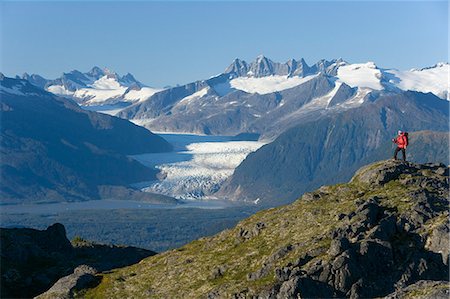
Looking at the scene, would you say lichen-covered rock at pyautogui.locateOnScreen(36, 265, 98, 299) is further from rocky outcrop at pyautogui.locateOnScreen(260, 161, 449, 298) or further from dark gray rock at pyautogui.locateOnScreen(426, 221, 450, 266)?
dark gray rock at pyautogui.locateOnScreen(426, 221, 450, 266)

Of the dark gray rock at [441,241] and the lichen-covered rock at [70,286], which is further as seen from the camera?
the lichen-covered rock at [70,286]

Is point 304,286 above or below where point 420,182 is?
below

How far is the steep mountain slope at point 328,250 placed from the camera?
196 ft

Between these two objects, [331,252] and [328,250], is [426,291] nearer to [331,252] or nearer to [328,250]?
[331,252]

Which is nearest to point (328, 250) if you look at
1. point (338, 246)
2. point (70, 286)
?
point (338, 246)

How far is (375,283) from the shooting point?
5956 centimetres

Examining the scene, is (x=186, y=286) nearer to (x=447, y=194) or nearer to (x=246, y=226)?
(x=246, y=226)

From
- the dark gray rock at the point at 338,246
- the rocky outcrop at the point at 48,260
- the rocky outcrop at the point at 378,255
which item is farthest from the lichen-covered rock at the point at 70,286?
the dark gray rock at the point at 338,246

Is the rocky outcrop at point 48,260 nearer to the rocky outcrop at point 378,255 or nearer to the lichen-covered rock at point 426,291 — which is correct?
the rocky outcrop at point 378,255

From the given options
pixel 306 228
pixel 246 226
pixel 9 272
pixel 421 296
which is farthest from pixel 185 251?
pixel 421 296

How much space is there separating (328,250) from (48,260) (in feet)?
153

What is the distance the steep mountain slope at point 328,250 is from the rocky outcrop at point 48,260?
32.9 ft

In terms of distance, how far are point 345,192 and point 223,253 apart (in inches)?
588

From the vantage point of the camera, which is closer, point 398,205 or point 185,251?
point 398,205
